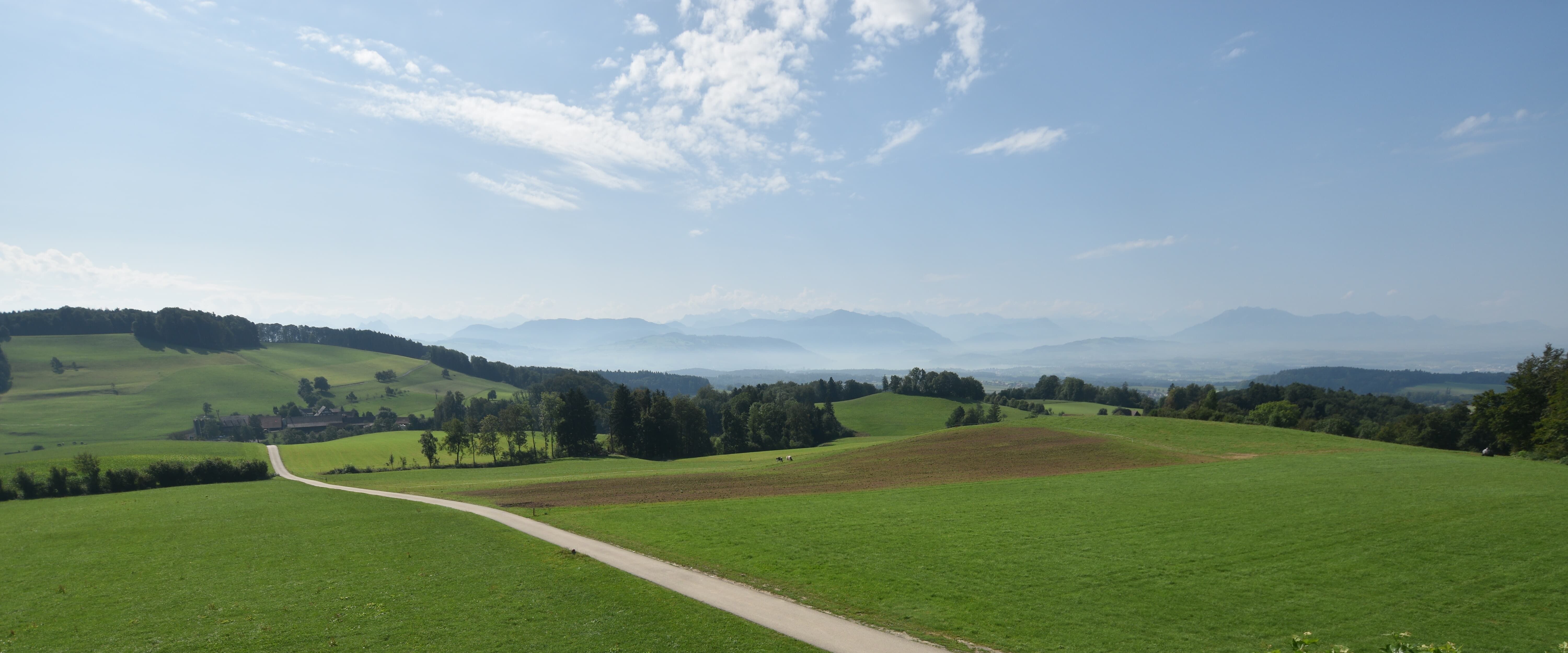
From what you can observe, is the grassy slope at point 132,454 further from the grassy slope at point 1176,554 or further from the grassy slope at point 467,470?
the grassy slope at point 1176,554

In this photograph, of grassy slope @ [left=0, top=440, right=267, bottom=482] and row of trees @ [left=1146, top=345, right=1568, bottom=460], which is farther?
grassy slope @ [left=0, top=440, right=267, bottom=482]


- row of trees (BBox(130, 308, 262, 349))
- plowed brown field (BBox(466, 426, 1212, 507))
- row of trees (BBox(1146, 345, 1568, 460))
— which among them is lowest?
plowed brown field (BBox(466, 426, 1212, 507))

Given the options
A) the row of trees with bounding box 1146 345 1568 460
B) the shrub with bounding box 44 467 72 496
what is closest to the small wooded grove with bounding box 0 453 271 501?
the shrub with bounding box 44 467 72 496

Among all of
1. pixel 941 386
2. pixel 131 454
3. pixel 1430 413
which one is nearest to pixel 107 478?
pixel 131 454

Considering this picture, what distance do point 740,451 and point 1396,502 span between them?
80658mm

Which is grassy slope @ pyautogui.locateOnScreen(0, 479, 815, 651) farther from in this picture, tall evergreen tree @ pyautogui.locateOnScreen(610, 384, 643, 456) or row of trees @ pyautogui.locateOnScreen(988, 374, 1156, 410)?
row of trees @ pyautogui.locateOnScreen(988, 374, 1156, 410)

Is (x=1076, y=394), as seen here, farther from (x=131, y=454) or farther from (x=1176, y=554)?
(x=131, y=454)

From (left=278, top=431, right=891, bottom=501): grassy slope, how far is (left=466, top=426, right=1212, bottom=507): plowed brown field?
440 centimetres

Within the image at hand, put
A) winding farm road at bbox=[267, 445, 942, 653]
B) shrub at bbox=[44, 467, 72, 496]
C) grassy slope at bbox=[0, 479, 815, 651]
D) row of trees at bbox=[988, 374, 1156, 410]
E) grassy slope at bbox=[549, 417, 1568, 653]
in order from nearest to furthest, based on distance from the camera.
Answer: winding farm road at bbox=[267, 445, 942, 653]
grassy slope at bbox=[549, 417, 1568, 653]
grassy slope at bbox=[0, 479, 815, 651]
shrub at bbox=[44, 467, 72, 496]
row of trees at bbox=[988, 374, 1156, 410]

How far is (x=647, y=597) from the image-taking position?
1758 centimetres

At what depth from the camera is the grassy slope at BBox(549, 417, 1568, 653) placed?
47.8ft

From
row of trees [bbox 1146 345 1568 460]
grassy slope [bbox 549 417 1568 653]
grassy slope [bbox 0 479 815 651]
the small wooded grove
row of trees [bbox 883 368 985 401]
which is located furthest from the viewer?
row of trees [bbox 883 368 985 401]

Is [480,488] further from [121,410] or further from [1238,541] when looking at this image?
[121,410]

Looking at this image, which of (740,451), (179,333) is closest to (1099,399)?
(740,451)
